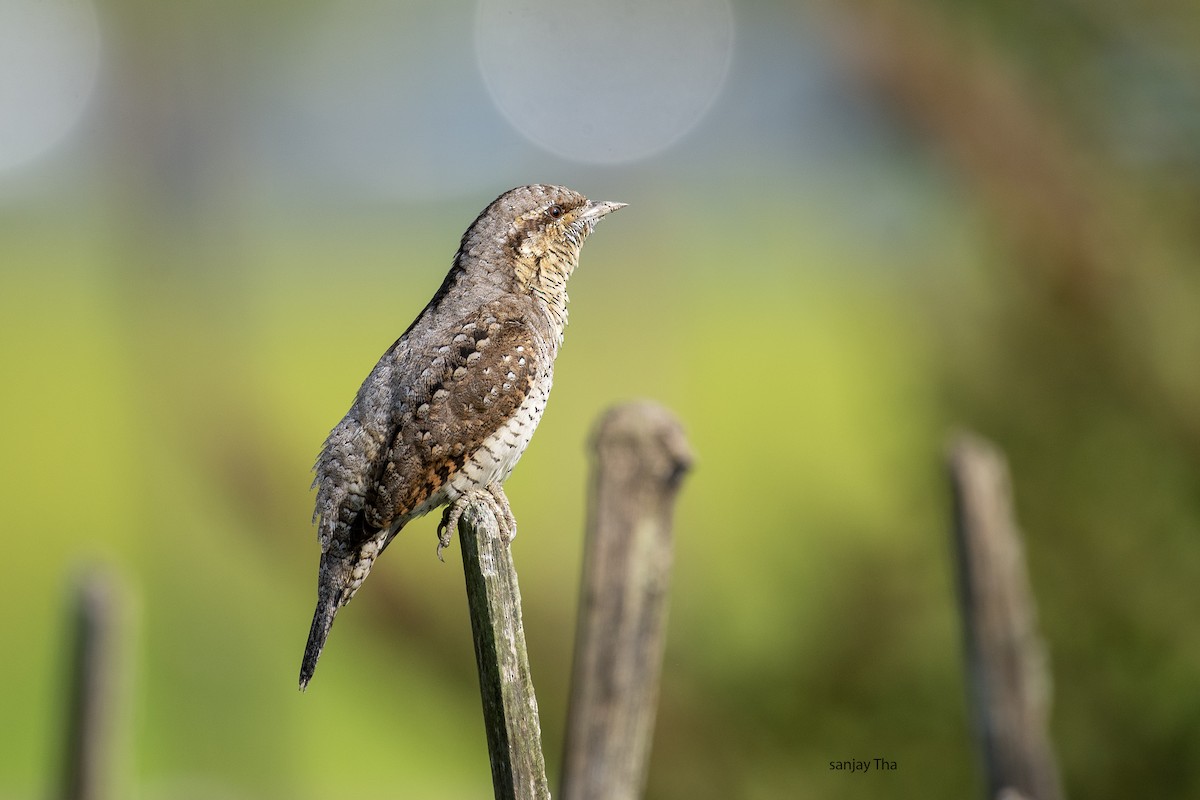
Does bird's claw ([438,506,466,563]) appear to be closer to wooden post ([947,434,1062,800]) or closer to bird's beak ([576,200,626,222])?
bird's beak ([576,200,626,222])

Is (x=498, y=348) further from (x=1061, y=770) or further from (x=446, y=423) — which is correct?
(x=1061, y=770)

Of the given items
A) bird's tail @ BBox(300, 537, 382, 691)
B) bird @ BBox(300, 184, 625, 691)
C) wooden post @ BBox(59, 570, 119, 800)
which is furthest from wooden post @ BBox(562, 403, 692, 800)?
wooden post @ BBox(59, 570, 119, 800)

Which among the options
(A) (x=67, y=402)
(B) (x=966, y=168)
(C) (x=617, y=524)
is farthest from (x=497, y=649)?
(A) (x=67, y=402)

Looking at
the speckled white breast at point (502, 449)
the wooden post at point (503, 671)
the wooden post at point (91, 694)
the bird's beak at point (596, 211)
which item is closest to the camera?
the wooden post at point (503, 671)

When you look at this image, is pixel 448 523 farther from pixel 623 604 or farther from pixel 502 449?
pixel 623 604

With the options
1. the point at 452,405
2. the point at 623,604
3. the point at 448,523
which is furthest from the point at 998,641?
the point at 452,405

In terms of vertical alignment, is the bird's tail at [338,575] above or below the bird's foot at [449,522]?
below

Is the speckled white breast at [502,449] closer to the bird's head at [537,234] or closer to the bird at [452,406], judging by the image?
the bird at [452,406]

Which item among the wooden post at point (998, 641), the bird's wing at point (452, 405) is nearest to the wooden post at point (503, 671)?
the bird's wing at point (452, 405)
